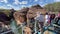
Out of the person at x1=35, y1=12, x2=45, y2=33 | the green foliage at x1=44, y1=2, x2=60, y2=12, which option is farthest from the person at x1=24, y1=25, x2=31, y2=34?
the green foliage at x1=44, y1=2, x2=60, y2=12

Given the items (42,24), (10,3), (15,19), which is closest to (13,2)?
(10,3)

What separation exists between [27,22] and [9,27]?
0.21 m

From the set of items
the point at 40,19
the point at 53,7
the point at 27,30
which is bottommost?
the point at 27,30

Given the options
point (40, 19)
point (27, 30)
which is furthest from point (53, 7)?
point (27, 30)

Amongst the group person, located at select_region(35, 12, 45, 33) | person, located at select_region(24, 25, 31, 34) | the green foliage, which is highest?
the green foliage

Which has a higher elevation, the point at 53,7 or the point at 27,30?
the point at 53,7

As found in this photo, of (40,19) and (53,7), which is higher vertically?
(53,7)

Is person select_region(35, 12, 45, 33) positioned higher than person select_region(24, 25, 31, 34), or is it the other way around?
person select_region(35, 12, 45, 33)

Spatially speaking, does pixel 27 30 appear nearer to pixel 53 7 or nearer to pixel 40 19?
pixel 40 19

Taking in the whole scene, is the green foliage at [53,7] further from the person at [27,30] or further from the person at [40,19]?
the person at [27,30]

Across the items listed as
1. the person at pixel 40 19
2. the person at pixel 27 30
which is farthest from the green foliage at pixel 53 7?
the person at pixel 27 30

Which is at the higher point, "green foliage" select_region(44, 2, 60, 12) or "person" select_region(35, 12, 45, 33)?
"green foliage" select_region(44, 2, 60, 12)

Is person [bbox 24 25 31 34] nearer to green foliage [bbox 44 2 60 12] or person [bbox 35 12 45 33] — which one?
person [bbox 35 12 45 33]

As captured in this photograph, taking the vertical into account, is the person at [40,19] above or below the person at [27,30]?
above
